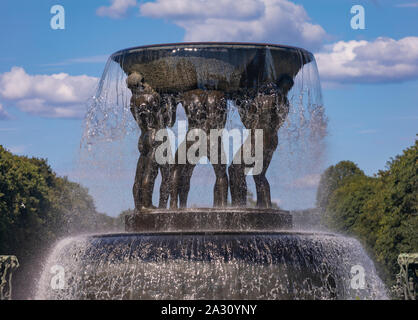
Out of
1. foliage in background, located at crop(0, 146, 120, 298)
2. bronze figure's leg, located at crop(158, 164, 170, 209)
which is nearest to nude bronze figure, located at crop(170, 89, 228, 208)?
bronze figure's leg, located at crop(158, 164, 170, 209)

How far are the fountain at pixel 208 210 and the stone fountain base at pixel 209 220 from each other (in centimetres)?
2

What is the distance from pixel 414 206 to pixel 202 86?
26886mm

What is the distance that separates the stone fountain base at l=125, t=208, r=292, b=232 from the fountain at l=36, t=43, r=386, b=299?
22mm

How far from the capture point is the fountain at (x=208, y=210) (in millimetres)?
17047

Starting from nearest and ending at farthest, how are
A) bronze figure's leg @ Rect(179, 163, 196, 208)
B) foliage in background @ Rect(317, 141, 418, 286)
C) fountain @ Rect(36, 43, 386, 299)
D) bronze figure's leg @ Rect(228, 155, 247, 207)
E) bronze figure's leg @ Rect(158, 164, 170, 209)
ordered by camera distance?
fountain @ Rect(36, 43, 386, 299) < bronze figure's leg @ Rect(179, 163, 196, 208) < bronze figure's leg @ Rect(228, 155, 247, 207) < bronze figure's leg @ Rect(158, 164, 170, 209) < foliage in background @ Rect(317, 141, 418, 286)

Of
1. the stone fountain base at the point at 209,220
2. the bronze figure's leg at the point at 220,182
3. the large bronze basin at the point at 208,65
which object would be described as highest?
the large bronze basin at the point at 208,65

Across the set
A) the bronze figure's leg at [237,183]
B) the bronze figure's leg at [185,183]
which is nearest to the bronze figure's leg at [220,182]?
the bronze figure's leg at [237,183]

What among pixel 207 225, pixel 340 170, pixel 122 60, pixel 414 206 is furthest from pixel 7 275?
pixel 340 170

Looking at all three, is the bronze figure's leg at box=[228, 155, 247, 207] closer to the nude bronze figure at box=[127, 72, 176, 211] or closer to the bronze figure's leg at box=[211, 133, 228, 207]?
the bronze figure's leg at box=[211, 133, 228, 207]

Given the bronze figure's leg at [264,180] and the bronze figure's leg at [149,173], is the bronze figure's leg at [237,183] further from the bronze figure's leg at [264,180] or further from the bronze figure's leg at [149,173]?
the bronze figure's leg at [149,173]

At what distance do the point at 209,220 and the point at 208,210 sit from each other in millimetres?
234

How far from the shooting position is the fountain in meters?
17.0

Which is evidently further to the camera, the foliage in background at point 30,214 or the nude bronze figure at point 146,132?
the foliage in background at point 30,214

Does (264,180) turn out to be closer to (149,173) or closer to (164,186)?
(164,186)
